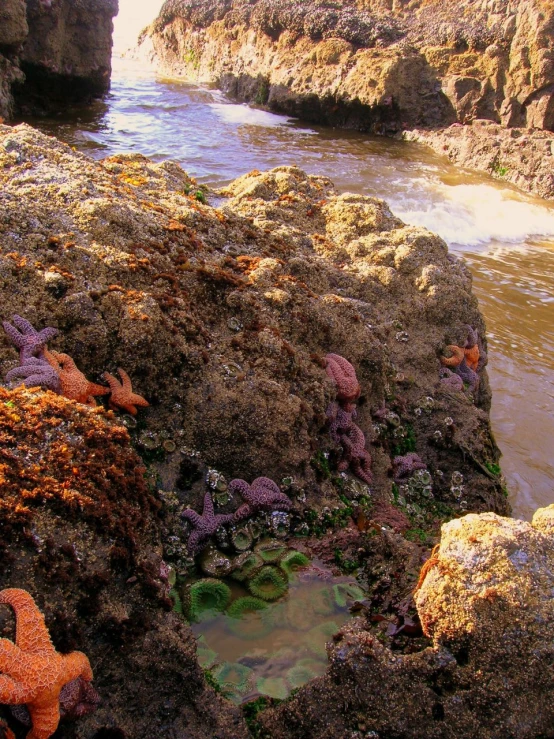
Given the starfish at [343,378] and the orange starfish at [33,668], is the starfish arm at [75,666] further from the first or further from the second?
the starfish at [343,378]

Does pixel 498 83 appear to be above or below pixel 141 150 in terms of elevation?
above

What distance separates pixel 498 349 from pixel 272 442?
5814mm

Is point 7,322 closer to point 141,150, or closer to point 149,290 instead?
point 149,290

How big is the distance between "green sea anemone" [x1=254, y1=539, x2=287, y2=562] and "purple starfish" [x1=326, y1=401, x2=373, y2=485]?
40.9 inches

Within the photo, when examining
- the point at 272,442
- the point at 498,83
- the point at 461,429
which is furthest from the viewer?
the point at 498,83

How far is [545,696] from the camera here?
3.16 m

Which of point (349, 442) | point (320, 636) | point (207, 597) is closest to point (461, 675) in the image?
point (320, 636)

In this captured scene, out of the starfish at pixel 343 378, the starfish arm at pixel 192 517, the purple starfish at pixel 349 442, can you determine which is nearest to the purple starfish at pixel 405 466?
the purple starfish at pixel 349 442

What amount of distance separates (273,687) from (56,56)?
18607 millimetres

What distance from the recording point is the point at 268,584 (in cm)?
386

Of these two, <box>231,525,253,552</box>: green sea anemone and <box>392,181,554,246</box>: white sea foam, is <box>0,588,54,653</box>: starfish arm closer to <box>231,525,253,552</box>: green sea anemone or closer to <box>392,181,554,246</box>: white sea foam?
<box>231,525,253,552</box>: green sea anemone

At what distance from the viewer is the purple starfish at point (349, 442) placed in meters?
4.96

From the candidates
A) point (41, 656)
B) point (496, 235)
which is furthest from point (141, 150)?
point (41, 656)

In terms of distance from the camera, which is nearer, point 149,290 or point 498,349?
point 149,290
